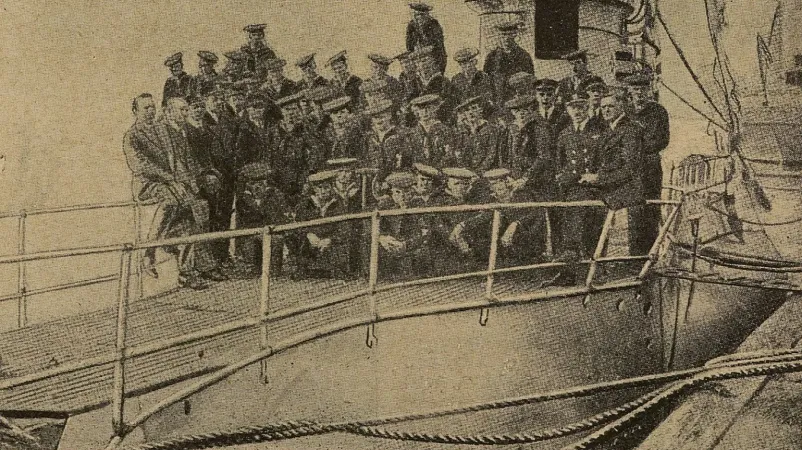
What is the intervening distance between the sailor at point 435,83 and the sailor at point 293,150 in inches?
20.2

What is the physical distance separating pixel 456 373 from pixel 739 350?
127cm

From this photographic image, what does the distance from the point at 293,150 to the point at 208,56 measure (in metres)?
0.52

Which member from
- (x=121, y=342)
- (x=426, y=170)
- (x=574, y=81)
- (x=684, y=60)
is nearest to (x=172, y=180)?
(x=121, y=342)

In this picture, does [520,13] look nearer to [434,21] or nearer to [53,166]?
[434,21]

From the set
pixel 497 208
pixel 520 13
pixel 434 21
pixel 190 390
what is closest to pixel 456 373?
pixel 497 208

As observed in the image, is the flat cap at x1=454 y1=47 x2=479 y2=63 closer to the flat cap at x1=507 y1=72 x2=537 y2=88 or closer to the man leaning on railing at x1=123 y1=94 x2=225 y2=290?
the flat cap at x1=507 y1=72 x2=537 y2=88

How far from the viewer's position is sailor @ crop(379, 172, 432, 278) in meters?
3.27

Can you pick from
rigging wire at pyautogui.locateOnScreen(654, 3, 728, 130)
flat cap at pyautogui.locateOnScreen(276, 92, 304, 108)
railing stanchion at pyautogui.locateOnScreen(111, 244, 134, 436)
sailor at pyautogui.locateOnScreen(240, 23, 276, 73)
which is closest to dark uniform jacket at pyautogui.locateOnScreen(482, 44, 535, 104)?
rigging wire at pyautogui.locateOnScreen(654, 3, 728, 130)

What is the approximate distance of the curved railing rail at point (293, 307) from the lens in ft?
8.44

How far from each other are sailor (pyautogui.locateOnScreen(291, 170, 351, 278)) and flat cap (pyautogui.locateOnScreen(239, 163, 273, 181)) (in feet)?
0.58

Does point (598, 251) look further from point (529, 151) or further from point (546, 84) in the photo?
point (546, 84)

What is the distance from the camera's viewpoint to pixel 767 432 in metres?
3.05

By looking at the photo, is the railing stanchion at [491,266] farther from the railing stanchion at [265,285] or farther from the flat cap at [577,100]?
the railing stanchion at [265,285]

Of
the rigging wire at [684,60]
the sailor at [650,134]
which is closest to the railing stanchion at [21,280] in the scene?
the sailor at [650,134]
